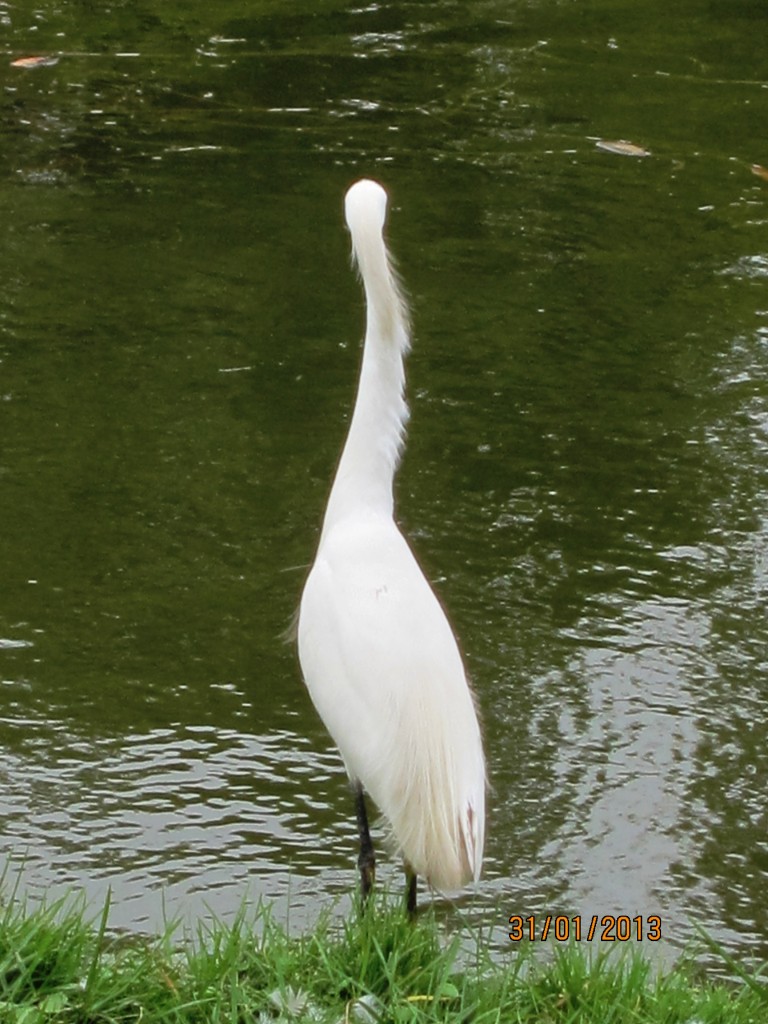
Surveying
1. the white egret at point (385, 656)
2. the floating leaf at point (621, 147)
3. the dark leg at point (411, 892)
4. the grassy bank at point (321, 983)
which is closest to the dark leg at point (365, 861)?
the white egret at point (385, 656)

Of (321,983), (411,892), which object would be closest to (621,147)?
(411,892)

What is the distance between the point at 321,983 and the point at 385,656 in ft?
1.83

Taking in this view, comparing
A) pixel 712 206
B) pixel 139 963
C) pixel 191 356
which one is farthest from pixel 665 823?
pixel 712 206

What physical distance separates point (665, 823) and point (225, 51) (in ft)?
17.2

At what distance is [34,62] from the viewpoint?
754 cm

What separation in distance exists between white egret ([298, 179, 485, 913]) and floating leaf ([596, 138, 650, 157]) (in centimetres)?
407

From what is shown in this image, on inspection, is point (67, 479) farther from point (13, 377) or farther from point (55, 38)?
point (55, 38)

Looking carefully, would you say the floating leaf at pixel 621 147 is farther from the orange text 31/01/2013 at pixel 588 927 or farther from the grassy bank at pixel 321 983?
the grassy bank at pixel 321 983

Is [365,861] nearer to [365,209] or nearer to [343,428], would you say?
[365,209]

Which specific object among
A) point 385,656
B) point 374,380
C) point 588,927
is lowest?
point 588,927

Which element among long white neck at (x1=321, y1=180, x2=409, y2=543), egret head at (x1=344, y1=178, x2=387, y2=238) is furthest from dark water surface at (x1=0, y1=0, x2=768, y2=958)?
egret head at (x1=344, y1=178, x2=387, y2=238)

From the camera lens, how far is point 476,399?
5219 millimetres

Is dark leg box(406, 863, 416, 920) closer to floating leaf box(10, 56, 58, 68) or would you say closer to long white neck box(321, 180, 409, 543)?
long white neck box(321, 180, 409, 543)

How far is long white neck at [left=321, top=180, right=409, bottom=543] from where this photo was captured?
119 inches
